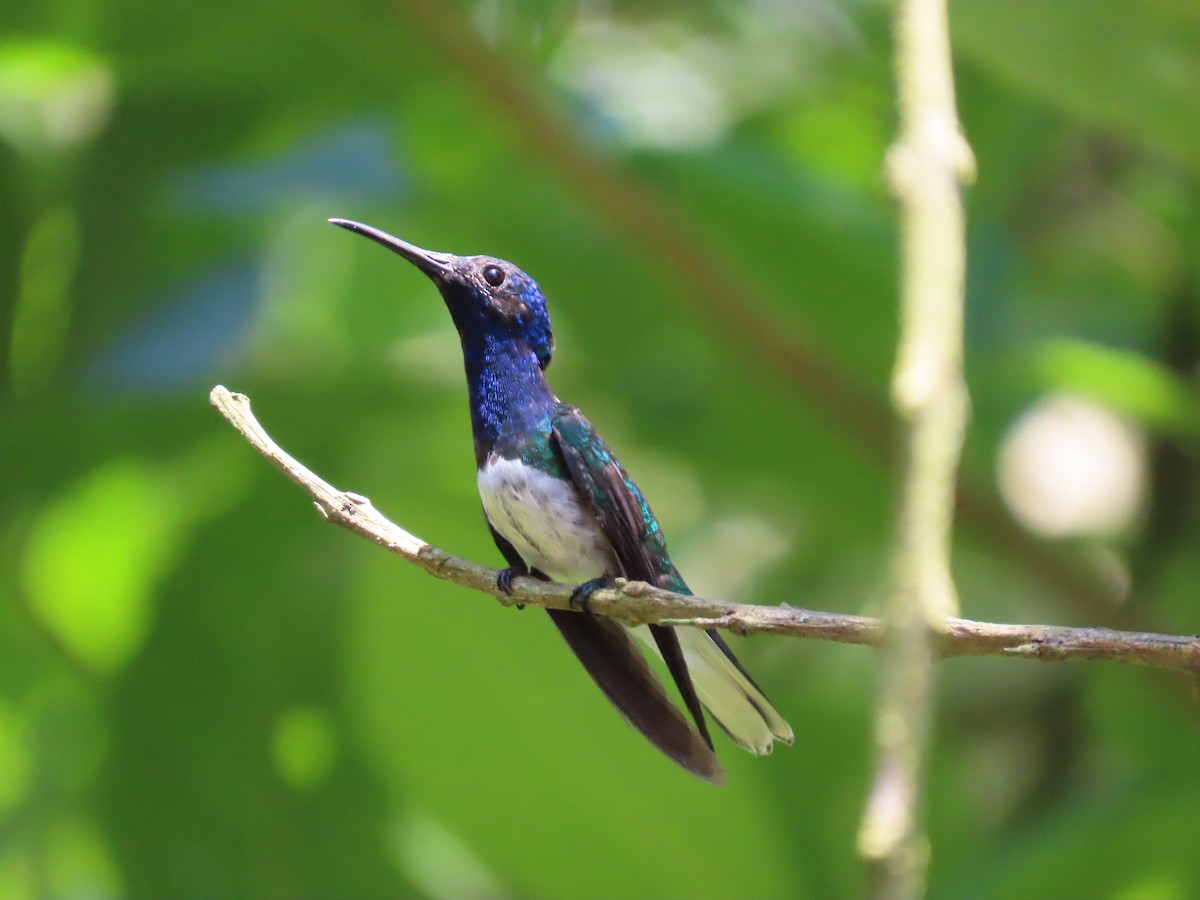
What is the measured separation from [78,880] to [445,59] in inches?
76.1

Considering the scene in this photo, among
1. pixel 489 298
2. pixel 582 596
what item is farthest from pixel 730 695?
pixel 489 298

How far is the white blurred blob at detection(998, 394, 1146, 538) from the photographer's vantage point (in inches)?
134

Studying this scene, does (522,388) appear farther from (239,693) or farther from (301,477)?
(239,693)

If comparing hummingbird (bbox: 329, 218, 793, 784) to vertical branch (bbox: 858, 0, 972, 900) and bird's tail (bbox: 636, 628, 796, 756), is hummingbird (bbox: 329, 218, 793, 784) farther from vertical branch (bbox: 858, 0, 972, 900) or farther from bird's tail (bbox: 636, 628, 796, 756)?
vertical branch (bbox: 858, 0, 972, 900)

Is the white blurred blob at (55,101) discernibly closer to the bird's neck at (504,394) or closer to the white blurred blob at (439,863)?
the bird's neck at (504,394)

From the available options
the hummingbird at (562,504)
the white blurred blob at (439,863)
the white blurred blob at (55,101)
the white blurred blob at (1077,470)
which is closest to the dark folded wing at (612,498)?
the hummingbird at (562,504)

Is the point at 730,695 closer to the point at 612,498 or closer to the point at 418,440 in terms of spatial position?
the point at 612,498

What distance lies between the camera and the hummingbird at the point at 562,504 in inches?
65.9

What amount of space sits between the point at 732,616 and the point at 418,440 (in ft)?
6.79

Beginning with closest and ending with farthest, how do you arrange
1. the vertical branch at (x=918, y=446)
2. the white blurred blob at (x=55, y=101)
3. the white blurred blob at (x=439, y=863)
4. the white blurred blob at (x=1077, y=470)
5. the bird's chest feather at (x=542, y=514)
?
the vertical branch at (x=918, y=446)
the bird's chest feather at (x=542, y=514)
the white blurred blob at (x=55, y=101)
the white blurred blob at (x=439, y=863)
the white blurred blob at (x=1077, y=470)

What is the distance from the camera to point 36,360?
9.24 feet

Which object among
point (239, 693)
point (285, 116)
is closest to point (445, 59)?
point (285, 116)

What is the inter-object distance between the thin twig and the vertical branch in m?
0.19

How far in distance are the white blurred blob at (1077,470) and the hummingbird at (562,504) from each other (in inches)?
63.2
